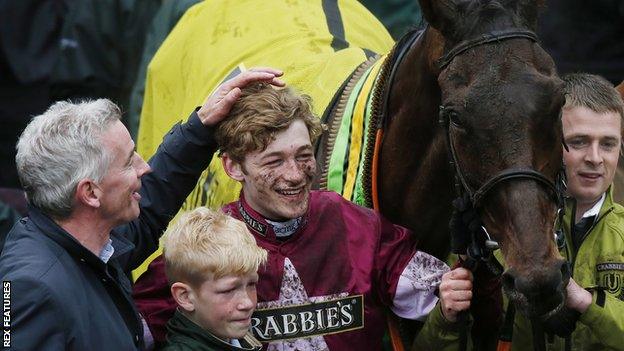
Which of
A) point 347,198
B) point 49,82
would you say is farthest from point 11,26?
point 347,198

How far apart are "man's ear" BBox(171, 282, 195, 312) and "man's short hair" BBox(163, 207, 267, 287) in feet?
0.05

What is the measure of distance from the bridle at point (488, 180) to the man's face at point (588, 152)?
34 cm

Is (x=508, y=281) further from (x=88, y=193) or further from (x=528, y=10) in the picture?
(x=88, y=193)

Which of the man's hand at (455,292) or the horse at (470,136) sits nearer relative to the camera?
the horse at (470,136)

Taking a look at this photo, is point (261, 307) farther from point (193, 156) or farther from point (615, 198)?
point (615, 198)

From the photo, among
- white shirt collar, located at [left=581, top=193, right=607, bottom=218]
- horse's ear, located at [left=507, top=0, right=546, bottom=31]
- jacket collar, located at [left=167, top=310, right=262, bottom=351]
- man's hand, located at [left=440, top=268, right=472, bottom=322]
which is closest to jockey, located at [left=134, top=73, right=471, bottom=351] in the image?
man's hand, located at [left=440, top=268, right=472, bottom=322]

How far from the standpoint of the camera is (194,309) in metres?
3.67

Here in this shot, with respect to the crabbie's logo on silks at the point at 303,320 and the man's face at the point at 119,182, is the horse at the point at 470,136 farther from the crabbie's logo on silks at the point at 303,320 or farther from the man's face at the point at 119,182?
the man's face at the point at 119,182

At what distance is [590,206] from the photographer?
4215mm

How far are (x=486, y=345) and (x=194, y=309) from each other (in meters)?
1.01

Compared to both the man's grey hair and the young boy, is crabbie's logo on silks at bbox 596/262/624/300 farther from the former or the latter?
the man's grey hair

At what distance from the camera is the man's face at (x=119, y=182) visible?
142 inches

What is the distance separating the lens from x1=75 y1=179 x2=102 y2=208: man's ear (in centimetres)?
355

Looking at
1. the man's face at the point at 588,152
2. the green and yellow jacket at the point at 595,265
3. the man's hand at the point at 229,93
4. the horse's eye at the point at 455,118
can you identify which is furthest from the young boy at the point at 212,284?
the man's face at the point at 588,152
